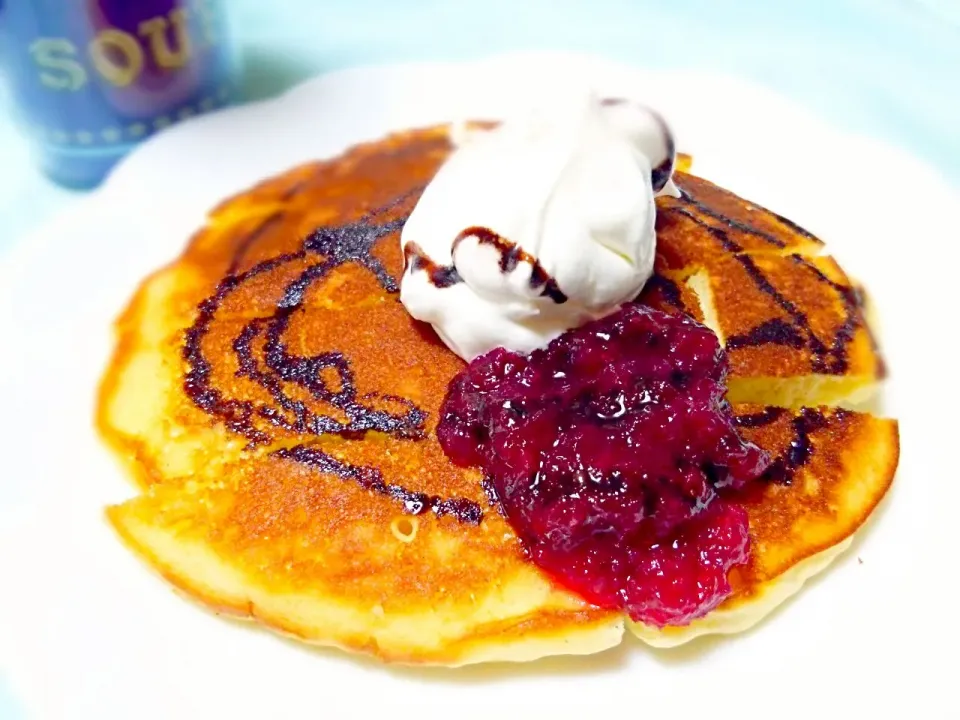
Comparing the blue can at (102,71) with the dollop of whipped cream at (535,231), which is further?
the blue can at (102,71)

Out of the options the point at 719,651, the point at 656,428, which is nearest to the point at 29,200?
the point at 656,428

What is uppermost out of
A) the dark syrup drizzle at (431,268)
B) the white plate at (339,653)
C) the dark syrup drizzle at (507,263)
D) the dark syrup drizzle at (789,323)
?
the dark syrup drizzle at (507,263)

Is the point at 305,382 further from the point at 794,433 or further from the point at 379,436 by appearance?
the point at 794,433

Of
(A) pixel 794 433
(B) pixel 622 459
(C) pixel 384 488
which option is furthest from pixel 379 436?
(A) pixel 794 433

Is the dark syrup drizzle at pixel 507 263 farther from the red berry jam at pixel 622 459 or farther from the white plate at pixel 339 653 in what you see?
the white plate at pixel 339 653

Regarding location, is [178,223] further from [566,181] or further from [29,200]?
[566,181]

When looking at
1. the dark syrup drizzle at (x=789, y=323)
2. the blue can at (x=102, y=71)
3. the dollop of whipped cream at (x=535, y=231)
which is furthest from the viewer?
the blue can at (x=102, y=71)

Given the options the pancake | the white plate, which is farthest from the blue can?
the pancake

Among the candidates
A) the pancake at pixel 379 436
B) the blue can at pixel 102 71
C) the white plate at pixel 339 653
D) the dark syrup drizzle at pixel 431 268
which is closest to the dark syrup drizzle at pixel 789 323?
the pancake at pixel 379 436
